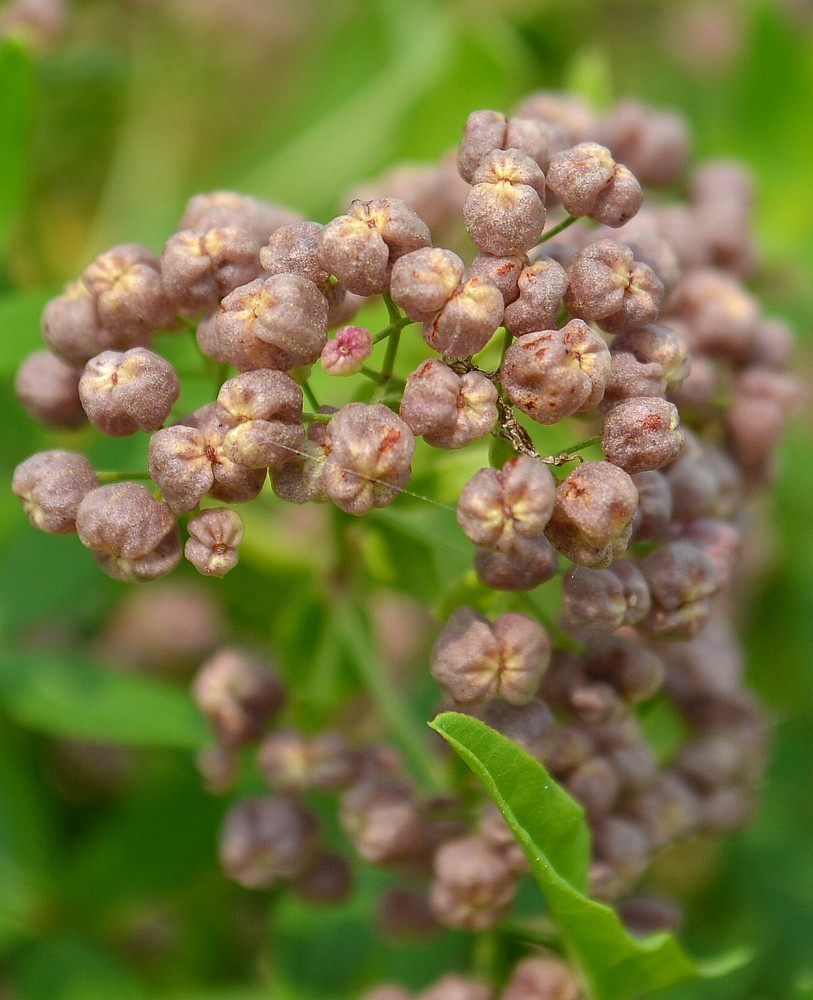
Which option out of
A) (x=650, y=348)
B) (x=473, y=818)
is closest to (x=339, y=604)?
(x=473, y=818)

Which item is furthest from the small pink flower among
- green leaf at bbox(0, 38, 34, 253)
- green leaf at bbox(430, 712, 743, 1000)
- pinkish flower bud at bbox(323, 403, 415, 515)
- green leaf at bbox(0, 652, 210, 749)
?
green leaf at bbox(0, 38, 34, 253)

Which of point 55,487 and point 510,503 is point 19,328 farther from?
point 510,503

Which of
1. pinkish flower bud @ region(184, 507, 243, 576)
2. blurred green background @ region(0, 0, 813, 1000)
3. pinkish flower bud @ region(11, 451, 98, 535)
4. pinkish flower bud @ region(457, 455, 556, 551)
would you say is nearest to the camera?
pinkish flower bud @ region(457, 455, 556, 551)

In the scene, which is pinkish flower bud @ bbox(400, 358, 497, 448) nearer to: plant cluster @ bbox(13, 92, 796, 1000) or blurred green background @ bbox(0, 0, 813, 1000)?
plant cluster @ bbox(13, 92, 796, 1000)

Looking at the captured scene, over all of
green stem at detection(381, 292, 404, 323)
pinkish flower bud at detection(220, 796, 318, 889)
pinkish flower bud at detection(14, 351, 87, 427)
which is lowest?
pinkish flower bud at detection(220, 796, 318, 889)

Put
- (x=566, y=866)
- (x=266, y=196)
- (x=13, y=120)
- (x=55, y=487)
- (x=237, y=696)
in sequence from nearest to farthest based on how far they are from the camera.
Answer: (x=55, y=487) → (x=566, y=866) → (x=237, y=696) → (x=13, y=120) → (x=266, y=196)

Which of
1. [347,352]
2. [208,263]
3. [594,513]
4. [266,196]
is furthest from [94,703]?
[266,196]
